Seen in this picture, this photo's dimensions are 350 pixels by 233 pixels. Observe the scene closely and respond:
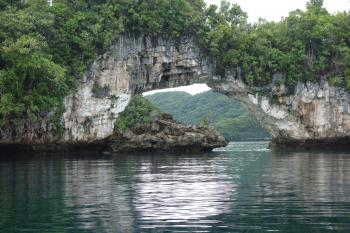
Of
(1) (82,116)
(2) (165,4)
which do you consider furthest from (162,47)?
(1) (82,116)

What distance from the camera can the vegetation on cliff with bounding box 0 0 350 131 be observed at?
134ft

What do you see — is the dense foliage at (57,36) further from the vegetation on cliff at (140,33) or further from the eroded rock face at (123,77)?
the eroded rock face at (123,77)

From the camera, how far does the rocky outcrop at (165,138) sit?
5484 cm

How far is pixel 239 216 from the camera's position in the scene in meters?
14.4

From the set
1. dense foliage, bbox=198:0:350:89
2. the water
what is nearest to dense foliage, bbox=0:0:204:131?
dense foliage, bbox=198:0:350:89

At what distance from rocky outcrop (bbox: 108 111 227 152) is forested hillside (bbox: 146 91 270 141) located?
42888 mm

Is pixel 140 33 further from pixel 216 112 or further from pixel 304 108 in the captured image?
pixel 216 112

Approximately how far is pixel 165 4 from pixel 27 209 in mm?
41284

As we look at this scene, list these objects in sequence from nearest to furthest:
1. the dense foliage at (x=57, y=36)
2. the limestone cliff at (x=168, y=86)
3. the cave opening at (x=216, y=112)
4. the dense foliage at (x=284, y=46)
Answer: the dense foliage at (x=57, y=36)
the limestone cliff at (x=168, y=86)
the dense foliage at (x=284, y=46)
the cave opening at (x=216, y=112)

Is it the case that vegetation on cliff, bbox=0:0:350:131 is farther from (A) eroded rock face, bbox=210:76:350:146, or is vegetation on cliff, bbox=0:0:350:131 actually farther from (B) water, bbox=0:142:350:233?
(B) water, bbox=0:142:350:233

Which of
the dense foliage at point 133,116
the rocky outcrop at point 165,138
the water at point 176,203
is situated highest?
the dense foliage at point 133,116

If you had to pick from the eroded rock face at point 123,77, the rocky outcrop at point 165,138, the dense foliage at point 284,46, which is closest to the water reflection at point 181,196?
the eroded rock face at point 123,77

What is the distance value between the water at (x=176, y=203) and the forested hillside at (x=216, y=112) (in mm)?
75111

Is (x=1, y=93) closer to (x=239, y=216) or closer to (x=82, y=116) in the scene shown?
(x=82, y=116)
